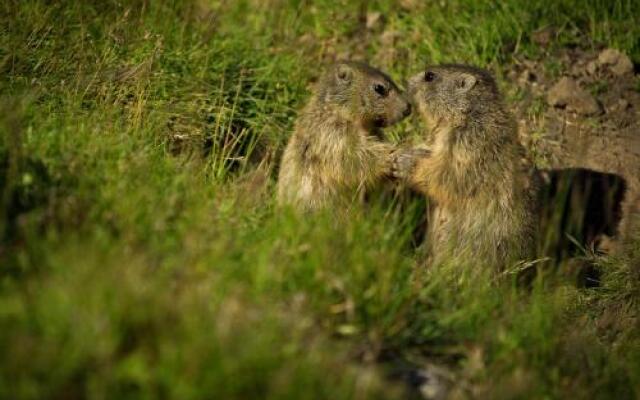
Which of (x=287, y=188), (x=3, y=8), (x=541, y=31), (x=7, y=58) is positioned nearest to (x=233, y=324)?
(x=287, y=188)

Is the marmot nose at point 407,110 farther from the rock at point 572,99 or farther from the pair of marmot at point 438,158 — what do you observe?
the rock at point 572,99

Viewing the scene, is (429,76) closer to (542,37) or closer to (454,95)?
(454,95)

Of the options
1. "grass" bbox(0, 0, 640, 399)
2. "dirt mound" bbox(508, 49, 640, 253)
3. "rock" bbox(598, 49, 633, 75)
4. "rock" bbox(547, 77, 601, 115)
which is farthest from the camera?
"rock" bbox(598, 49, 633, 75)

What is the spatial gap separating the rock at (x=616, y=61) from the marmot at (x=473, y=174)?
7.89 feet

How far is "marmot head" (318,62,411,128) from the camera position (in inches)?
276

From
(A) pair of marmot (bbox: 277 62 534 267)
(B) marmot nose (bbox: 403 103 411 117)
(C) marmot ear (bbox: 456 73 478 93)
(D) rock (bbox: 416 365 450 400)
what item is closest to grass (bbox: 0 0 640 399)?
(D) rock (bbox: 416 365 450 400)

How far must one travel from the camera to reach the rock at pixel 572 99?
871cm

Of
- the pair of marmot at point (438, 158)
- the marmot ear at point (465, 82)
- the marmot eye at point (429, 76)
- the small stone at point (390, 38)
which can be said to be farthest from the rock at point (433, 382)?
the small stone at point (390, 38)

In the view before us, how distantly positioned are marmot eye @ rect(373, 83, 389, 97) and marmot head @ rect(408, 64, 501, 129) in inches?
13.3

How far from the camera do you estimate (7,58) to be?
244 inches

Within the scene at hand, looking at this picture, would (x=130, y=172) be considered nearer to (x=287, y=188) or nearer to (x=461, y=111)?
(x=287, y=188)

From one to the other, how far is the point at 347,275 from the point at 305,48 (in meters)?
4.91

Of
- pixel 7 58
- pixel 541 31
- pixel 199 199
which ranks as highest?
pixel 541 31

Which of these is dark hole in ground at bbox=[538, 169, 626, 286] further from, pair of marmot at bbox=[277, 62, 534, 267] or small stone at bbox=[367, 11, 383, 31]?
small stone at bbox=[367, 11, 383, 31]
